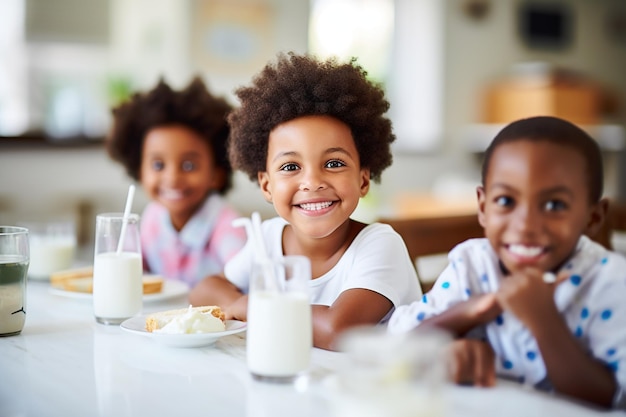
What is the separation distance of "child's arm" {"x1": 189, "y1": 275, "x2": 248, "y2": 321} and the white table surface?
0.09 meters

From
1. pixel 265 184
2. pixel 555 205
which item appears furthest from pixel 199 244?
pixel 555 205

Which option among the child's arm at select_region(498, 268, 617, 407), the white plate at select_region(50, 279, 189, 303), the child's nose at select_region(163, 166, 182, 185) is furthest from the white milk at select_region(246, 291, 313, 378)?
the child's nose at select_region(163, 166, 182, 185)

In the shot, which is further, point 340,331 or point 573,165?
point 340,331

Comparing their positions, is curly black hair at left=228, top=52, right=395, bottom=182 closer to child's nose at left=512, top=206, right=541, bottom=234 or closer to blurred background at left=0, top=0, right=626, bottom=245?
child's nose at left=512, top=206, right=541, bottom=234

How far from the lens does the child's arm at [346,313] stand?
109cm

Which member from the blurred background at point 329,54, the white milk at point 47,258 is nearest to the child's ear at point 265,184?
the white milk at point 47,258

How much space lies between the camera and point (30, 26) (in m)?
3.97

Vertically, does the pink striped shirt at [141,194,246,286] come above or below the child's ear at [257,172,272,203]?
below

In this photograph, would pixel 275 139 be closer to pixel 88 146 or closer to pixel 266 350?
pixel 266 350

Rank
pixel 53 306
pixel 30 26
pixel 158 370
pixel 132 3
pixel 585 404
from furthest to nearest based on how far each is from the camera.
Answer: pixel 132 3
pixel 30 26
pixel 53 306
pixel 158 370
pixel 585 404

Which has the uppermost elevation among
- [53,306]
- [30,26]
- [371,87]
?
[30,26]

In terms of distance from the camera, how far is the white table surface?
2.71 ft

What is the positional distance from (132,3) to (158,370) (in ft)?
12.1


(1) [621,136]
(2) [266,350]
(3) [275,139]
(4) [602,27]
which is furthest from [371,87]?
(4) [602,27]
